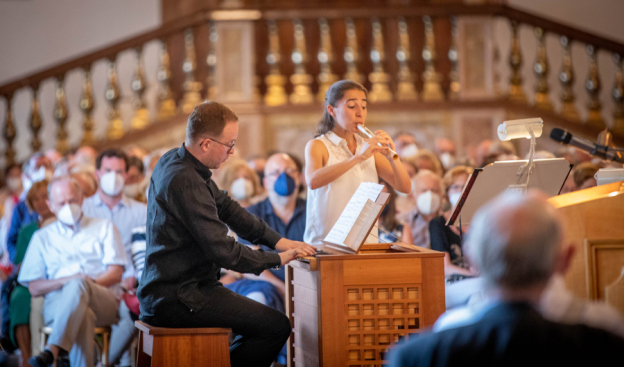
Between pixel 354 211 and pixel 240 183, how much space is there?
2.15 metres

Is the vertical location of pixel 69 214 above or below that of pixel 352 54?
below

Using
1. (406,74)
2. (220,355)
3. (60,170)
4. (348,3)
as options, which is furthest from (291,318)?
(348,3)

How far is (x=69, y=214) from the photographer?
4086mm

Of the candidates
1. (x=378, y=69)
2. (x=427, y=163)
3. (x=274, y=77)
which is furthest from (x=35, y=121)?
(x=427, y=163)

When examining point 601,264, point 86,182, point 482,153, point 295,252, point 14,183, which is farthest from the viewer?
point 14,183

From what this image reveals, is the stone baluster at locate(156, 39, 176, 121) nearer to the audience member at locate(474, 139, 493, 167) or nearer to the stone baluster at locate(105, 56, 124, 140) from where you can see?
the stone baluster at locate(105, 56, 124, 140)

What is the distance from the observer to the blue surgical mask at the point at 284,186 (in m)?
4.43

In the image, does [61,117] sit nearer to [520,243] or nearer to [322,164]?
[322,164]

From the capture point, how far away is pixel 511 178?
3279mm

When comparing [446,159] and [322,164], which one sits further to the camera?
Result: [446,159]

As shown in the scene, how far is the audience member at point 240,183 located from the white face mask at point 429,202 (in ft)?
4.10

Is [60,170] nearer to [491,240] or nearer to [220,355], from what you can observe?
[220,355]

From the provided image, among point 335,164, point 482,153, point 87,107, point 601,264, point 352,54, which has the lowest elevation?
point 601,264

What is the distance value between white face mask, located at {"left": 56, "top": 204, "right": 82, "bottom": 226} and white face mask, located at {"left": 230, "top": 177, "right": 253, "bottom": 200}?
1183 millimetres
